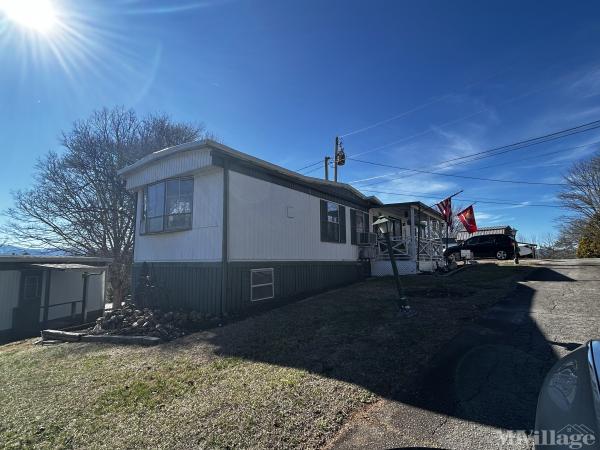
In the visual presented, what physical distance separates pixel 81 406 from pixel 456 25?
1209 cm

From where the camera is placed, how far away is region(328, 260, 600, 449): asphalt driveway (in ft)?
9.30

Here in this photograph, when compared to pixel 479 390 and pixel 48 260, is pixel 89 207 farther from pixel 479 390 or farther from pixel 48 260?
pixel 479 390

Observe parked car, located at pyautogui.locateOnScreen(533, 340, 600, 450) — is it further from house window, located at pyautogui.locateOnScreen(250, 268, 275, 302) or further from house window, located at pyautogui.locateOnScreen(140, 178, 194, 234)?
house window, located at pyautogui.locateOnScreen(140, 178, 194, 234)

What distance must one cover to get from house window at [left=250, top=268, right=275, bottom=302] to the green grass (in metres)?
1.78

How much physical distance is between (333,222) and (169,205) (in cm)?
639

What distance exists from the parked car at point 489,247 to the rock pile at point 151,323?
58.6 ft

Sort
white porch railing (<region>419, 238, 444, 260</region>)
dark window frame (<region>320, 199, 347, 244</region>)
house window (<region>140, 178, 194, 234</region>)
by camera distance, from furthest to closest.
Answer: white porch railing (<region>419, 238, 444, 260</region>) → dark window frame (<region>320, 199, 347, 244</region>) → house window (<region>140, 178, 194, 234</region>)

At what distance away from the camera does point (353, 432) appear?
2980 millimetres

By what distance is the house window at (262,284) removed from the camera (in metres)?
9.45

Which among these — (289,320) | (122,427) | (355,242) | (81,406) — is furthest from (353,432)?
(355,242)

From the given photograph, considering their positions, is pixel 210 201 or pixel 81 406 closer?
pixel 81 406

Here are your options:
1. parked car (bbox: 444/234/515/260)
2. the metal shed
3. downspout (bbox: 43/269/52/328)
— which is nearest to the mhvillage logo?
the metal shed

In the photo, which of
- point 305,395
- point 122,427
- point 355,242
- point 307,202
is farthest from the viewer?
point 355,242

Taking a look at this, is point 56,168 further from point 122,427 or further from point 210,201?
point 122,427
